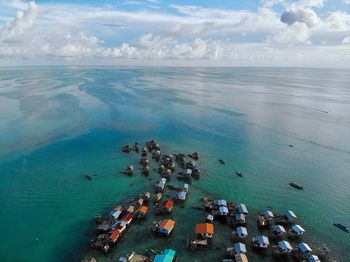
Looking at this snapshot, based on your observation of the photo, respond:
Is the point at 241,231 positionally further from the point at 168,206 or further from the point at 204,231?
the point at 168,206

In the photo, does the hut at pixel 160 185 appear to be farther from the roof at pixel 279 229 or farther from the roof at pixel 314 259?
the roof at pixel 314 259

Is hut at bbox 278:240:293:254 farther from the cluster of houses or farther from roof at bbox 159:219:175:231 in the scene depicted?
roof at bbox 159:219:175:231

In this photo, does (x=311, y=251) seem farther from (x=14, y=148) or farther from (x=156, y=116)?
(x=156, y=116)

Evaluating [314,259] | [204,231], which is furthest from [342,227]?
[204,231]

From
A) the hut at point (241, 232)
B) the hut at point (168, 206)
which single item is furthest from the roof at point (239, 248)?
the hut at point (168, 206)

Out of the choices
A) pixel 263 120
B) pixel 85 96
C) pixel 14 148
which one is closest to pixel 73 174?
pixel 14 148

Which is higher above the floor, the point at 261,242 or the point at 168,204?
the point at 261,242

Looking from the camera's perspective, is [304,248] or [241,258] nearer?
[241,258]
